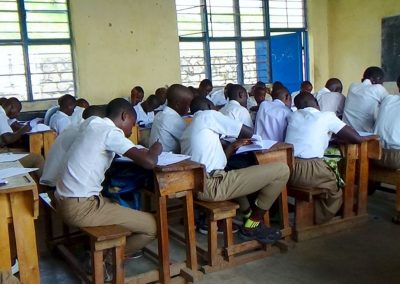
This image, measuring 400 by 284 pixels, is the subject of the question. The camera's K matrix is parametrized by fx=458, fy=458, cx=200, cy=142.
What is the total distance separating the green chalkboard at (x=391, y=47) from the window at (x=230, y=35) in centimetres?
188

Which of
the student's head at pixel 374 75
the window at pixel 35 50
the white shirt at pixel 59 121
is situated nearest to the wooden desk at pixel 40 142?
the white shirt at pixel 59 121

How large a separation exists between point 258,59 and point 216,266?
7039 millimetres

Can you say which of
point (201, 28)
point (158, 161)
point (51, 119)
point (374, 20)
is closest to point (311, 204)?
point (158, 161)

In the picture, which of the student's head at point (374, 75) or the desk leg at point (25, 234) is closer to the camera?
the desk leg at point (25, 234)

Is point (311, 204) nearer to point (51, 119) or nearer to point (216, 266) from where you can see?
point (216, 266)

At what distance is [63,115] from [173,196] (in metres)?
2.85

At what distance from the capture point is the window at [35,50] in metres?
7.05

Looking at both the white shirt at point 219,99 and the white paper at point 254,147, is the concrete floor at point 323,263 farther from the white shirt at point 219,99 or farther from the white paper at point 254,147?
the white shirt at point 219,99

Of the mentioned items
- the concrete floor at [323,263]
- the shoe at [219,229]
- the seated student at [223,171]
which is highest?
the seated student at [223,171]

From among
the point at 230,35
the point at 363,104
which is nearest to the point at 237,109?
the point at 363,104

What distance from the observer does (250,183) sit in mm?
3039

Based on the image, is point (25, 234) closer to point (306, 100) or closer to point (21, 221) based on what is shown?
point (21, 221)

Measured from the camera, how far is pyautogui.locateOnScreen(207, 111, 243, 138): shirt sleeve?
3.03 metres

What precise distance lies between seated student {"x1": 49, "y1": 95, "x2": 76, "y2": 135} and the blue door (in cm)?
532
